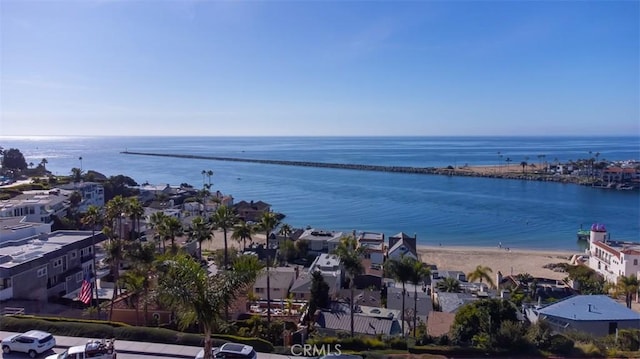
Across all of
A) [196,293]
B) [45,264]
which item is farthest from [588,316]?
[45,264]

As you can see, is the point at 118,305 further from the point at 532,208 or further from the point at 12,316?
the point at 532,208

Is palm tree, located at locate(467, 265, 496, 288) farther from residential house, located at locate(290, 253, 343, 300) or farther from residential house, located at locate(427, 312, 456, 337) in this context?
residential house, located at locate(290, 253, 343, 300)

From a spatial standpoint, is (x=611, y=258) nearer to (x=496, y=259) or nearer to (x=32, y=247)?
(x=496, y=259)

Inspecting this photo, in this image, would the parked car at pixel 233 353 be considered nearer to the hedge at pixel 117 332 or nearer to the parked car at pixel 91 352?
the hedge at pixel 117 332

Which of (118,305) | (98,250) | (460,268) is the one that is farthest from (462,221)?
(118,305)

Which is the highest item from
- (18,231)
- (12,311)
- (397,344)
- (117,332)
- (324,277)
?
(18,231)

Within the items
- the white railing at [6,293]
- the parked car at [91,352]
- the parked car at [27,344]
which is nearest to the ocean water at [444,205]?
the white railing at [6,293]
